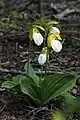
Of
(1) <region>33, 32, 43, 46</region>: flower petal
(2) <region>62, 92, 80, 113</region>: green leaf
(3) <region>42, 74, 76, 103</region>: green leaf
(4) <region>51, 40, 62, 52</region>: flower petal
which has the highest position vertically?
(1) <region>33, 32, 43, 46</region>: flower petal

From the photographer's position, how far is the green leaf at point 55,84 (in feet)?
9.29

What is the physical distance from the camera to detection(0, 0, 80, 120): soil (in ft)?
9.52

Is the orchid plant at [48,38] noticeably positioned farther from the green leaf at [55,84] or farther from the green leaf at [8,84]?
the green leaf at [8,84]

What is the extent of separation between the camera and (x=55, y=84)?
9.38 ft

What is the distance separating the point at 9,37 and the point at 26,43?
7.6 inches

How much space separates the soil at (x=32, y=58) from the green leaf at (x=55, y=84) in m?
0.14

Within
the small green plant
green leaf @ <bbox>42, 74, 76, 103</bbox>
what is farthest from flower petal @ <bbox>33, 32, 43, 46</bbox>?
green leaf @ <bbox>42, 74, 76, 103</bbox>

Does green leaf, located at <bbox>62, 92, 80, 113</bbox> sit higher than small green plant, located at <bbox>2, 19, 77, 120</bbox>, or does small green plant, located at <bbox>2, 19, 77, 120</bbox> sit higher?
small green plant, located at <bbox>2, 19, 77, 120</bbox>

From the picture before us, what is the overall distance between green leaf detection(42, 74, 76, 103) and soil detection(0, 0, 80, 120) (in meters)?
0.14

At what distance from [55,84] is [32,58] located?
1153 millimetres

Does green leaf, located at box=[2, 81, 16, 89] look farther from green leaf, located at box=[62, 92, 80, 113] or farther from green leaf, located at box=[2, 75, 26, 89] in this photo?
green leaf, located at box=[62, 92, 80, 113]

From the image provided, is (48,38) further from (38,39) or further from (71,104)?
(71,104)

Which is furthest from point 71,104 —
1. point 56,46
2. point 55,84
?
point 56,46

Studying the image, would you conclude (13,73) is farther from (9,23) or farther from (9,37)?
(9,23)
